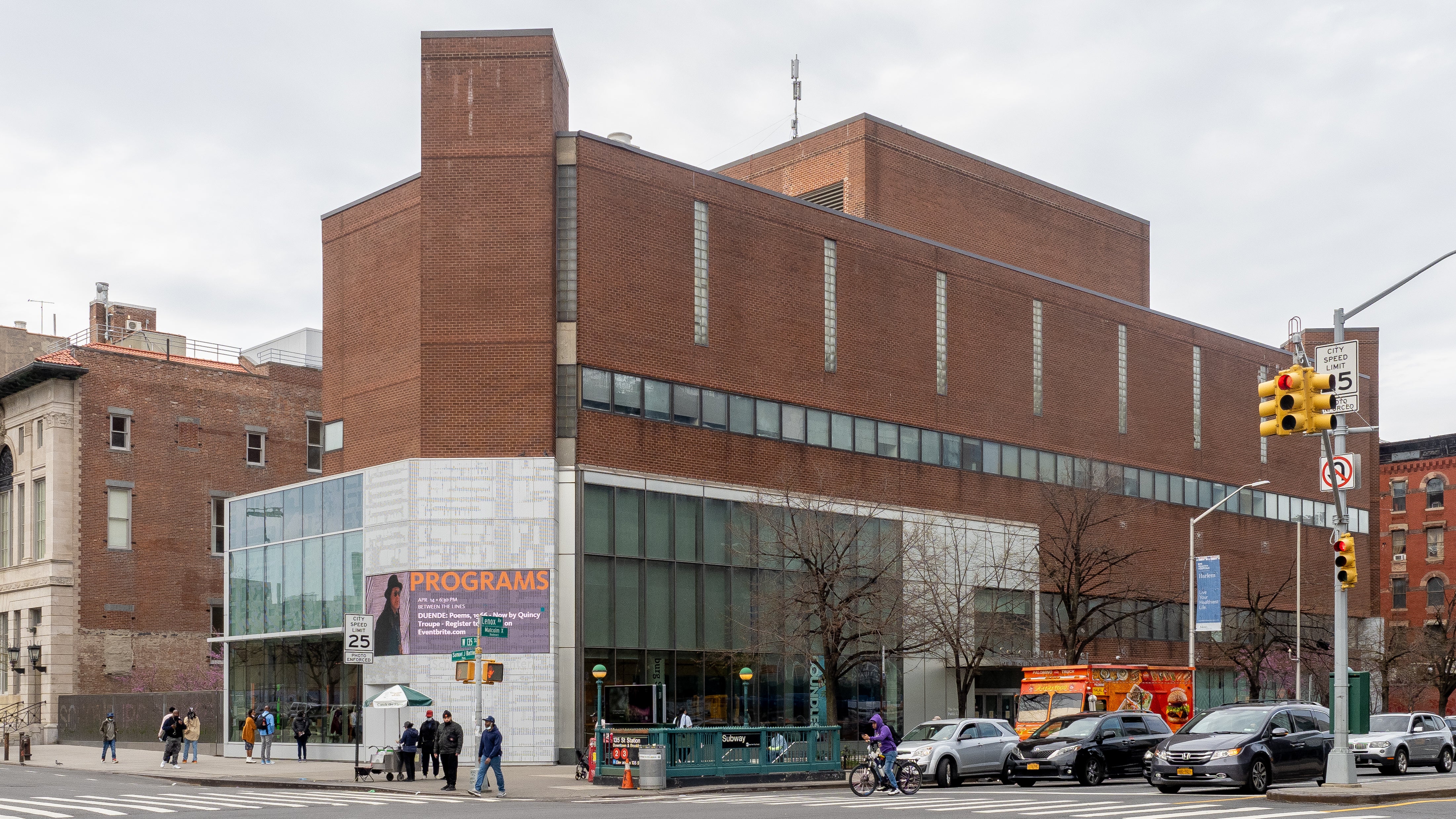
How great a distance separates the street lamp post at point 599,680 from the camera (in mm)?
42469

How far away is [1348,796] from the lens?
24.4 meters

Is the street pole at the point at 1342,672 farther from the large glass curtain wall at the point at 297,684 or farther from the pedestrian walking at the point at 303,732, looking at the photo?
the pedestrian walking at the point at 303,732

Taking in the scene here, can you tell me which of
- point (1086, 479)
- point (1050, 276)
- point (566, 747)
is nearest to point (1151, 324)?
point (1050, 276)

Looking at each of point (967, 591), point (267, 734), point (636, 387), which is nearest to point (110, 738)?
point (267, 734)

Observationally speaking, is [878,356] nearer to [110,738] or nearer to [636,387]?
[636,387]

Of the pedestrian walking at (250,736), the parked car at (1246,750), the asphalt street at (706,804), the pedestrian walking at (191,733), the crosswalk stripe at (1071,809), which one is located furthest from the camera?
the pedestrian walking at (250,736)

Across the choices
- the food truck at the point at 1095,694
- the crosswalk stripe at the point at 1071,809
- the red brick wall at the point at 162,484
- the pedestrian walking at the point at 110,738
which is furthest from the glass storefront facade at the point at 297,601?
the crosswalk stripe at the point at 1071,809

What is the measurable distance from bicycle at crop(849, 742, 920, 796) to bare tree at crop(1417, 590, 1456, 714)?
183 ft

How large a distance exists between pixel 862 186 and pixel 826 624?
2340 cm

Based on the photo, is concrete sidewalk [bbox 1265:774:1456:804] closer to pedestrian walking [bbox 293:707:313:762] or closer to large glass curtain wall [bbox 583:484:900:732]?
large glass curtain wall [bbox 583:484:900:732]

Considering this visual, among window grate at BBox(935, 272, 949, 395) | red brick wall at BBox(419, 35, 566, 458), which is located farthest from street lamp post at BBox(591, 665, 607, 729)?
window grate at BBox(935, 272, 949, 395)

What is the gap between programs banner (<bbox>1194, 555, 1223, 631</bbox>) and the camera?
46.5 meters

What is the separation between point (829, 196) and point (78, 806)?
41.5 metres

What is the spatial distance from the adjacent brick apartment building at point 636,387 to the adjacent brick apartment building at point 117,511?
672 inches
